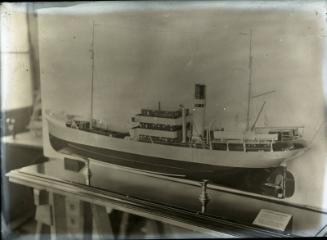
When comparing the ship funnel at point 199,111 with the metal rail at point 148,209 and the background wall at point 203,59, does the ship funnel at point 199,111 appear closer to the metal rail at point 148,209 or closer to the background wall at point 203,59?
the background wall at point 203,59

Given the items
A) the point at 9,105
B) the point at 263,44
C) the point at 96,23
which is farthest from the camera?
the point at 9,105

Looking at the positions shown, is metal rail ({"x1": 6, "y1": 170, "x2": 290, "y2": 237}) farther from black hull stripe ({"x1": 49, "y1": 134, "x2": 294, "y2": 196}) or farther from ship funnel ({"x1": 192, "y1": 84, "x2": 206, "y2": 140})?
ship funnel ({"x1": 192, "y1": 84, "x2": 206, "y2": 140})

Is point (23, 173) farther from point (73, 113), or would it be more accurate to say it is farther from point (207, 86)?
point (207, 86)

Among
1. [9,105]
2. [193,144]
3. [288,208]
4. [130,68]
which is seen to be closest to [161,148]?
[193,144]

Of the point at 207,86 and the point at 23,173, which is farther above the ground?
the point at 207,86

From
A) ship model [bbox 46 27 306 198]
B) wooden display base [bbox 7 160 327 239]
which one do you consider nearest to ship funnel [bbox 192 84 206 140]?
ship model [bbox 46 27 306 198]

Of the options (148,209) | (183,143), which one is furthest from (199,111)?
(148,209)
